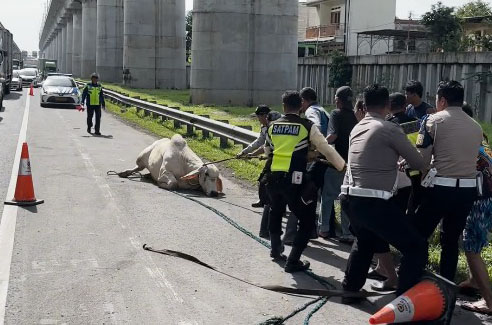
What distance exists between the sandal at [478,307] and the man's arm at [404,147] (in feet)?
4.32

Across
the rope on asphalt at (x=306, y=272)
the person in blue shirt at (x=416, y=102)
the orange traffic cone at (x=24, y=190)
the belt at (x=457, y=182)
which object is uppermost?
the person in blue shirt at (x=416, y=102)

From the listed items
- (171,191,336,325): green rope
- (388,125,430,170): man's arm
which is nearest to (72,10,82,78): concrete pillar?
(171,191,336,325): green rope

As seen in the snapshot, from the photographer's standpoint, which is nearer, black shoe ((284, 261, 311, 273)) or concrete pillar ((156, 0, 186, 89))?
black shoe ((284, 261, 311, 273))

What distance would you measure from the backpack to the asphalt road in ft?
3.43

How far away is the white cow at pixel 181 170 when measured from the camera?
11258 millimetres

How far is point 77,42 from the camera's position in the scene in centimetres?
9362

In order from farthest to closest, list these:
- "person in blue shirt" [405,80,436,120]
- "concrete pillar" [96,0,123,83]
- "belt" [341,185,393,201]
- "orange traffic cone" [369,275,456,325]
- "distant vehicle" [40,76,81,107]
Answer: "concrete pillar" [96,0,123,83] < "distant vehicle" [40,76,81,107] < "person in blue shirt" [405,80,436,120] < "belt" [341,185,393,201] < "orange traffic cone" [369,275,456,325]

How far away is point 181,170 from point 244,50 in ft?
60.4

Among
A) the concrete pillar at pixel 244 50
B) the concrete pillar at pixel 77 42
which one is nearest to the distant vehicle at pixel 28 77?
the concrete pillar at pixel 77 42

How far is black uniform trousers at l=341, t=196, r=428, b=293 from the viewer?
5.48 m

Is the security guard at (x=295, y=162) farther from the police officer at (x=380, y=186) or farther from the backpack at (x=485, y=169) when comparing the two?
the backpack at (x=485, y=169)

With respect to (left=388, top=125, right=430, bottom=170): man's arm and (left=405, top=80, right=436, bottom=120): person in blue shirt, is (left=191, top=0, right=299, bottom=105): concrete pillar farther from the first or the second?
(left=388, top=125, right=430, bottom=170): man's arm

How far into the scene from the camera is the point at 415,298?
201 inches

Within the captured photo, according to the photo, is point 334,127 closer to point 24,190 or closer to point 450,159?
point 450,159
